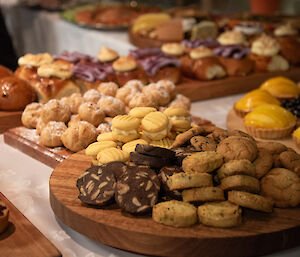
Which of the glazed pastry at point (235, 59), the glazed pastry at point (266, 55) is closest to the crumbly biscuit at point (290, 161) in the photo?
the glazed pastry at point (235, 59)

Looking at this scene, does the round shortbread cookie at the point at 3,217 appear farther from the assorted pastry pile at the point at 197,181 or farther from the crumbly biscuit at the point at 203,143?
the crumbly biscuit at the point at 203,143

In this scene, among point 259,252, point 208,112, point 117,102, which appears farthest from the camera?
point 208,112

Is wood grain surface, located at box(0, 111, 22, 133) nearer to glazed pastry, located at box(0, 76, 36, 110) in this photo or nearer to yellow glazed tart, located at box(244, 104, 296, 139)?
glazed pastry, located at box(0, 76, 36, 110)

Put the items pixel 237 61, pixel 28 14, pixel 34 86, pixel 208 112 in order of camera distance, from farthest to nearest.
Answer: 1. pixel 28 14
2. pixel 237 61
3. pixel 208 112
4. pixel 34 86

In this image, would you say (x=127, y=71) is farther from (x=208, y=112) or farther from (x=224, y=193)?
(x=224, y=193)

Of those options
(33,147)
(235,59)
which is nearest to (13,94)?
(33,147)

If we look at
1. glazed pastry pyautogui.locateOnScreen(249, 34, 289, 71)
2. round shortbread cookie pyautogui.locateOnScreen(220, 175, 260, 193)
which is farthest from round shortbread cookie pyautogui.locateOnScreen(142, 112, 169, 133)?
glazed pastry pyautogui.locateOnScreen(249, 34, 289, 71)

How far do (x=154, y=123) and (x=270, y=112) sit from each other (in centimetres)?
66

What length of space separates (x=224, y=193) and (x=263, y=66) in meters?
1.77

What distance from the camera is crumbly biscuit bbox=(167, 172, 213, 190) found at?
1068mm

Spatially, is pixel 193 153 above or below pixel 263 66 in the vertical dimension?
above

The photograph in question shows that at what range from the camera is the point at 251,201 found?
41.4 inches

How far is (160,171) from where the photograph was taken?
1168 millimetres

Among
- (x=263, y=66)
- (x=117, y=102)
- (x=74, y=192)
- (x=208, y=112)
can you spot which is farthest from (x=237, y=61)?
(x=74, y=192)
